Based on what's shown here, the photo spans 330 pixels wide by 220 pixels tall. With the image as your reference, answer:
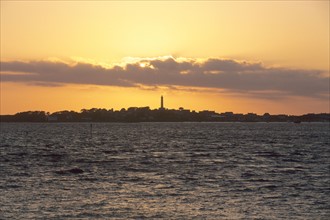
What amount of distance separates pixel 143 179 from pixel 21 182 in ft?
32.8

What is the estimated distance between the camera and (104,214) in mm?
32031

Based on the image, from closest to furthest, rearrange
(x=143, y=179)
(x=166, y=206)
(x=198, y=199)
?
(x=166, y=206), (x=198, y=199), (x=143, y=179)

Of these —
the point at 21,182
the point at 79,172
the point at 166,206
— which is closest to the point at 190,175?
the point at 79,172

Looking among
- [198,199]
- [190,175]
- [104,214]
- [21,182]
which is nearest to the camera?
[104,214]

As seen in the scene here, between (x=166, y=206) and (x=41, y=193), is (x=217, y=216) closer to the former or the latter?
(x=166, y=206)

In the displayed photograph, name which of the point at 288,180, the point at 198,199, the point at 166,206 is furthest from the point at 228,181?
the point at 166,206

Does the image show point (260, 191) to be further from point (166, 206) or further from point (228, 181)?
point (166, 206)

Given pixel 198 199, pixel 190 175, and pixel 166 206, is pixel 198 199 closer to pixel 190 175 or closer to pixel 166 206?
pixel 166 206

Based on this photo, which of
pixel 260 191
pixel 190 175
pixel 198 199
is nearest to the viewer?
pixel 198 199

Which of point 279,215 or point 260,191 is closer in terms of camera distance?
point 279,215

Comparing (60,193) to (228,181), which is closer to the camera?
(60,193)

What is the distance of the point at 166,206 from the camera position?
1379 inches

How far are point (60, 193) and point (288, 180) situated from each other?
67.8 ft

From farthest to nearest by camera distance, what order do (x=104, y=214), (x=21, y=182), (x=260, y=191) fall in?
(x=21, y=182), (x=260, y=191), (x=104, y=214)
